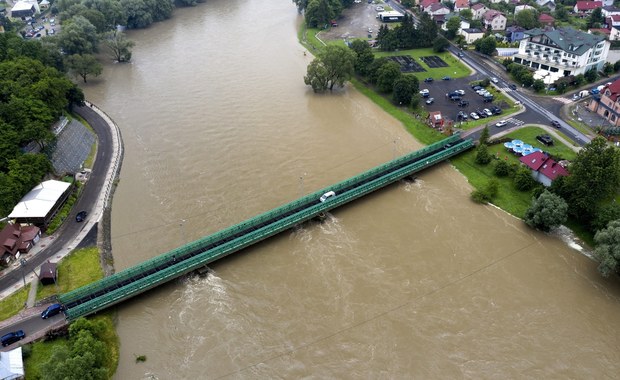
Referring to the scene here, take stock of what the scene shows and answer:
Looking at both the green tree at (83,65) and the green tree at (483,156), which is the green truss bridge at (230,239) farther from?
the green tree at (83,65)

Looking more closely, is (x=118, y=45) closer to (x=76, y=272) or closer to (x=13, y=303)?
(x=76, y=272)

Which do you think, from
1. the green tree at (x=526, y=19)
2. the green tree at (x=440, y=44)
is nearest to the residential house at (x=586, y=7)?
the green tree at (x=526, y=19)


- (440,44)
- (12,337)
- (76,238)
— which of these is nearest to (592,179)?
(76,238)

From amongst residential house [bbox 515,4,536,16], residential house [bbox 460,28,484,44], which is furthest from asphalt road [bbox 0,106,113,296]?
residential house [bbox 515,4,536,16]

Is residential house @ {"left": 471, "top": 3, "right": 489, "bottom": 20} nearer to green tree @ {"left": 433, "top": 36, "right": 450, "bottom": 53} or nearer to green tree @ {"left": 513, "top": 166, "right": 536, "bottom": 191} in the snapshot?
green tree @ {"left": 433, "top": 36, "right": 450, "bottom": 53}

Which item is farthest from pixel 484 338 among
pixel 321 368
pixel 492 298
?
pixel 321 368

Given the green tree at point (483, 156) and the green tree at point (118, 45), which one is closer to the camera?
the green tree at point (483, 156)
